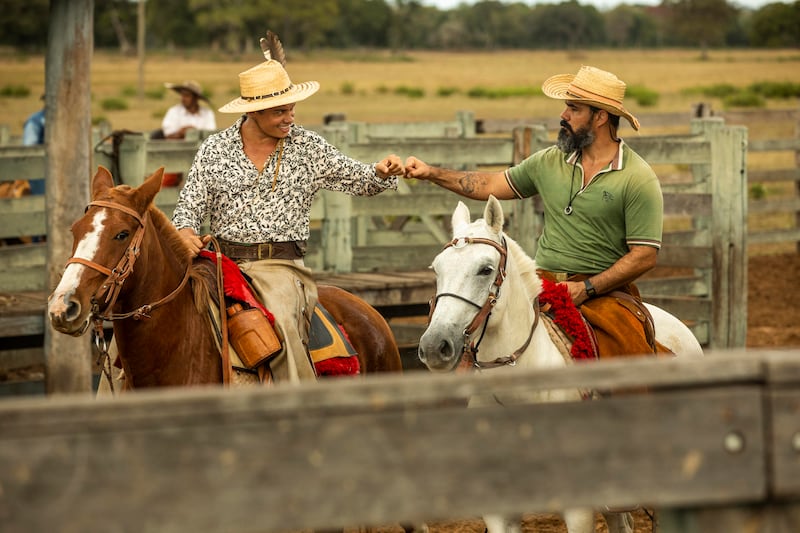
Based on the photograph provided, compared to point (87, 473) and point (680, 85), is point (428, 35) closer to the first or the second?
point (680, 85)

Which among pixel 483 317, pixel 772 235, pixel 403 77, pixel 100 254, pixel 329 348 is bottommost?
pixel 772 235

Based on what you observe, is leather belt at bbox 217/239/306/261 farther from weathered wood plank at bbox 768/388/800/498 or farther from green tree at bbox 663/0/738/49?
green tree at bbox 663/0/738/49

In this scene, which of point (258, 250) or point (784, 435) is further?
point (258, 250)

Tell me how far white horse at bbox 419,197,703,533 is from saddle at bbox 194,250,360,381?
77 cm

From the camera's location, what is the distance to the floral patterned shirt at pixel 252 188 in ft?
16.8

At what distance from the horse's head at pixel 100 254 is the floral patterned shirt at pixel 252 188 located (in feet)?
1.98

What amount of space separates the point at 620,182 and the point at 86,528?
3.48 meters

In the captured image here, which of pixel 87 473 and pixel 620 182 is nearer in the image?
pixel 87 473

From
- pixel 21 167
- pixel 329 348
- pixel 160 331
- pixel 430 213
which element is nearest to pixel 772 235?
pixel 430 213

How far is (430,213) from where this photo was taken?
30.2ft

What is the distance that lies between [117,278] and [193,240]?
630 mm

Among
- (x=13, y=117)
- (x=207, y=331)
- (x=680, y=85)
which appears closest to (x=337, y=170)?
(x=207, y=331)

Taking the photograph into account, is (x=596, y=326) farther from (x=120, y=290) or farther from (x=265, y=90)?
(x=120, y=290)

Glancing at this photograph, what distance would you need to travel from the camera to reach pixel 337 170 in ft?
17.3
